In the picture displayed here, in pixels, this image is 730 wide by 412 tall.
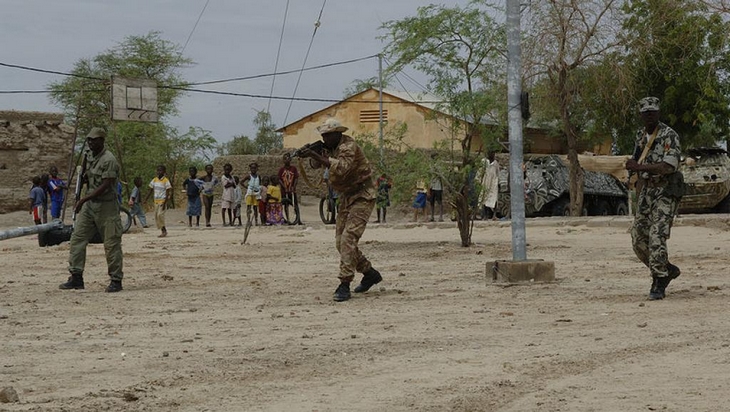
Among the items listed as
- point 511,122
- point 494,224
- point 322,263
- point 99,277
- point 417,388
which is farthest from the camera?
point 494,224

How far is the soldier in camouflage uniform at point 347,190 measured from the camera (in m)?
10.0

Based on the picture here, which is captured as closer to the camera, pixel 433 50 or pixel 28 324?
pixel 28 324

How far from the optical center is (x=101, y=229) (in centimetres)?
1128

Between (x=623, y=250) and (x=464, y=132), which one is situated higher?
(x=464, y=132)

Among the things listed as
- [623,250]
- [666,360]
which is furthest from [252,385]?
[623,250]

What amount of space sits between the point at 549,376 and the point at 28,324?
4460 mm

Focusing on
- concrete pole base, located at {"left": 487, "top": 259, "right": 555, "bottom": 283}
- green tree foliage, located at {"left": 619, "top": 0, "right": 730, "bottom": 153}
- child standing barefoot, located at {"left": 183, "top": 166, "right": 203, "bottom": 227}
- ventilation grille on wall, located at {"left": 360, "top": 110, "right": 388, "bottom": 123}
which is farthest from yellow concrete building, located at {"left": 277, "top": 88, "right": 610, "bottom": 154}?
concrete pole base, located at {"left": 487, "top": 259, "right": 555, "bottom": 283}

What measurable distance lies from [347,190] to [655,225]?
8.93 ft

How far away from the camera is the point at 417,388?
233 inches

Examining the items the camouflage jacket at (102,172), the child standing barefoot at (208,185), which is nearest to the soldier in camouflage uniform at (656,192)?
the camouflage jacket at (102,172)

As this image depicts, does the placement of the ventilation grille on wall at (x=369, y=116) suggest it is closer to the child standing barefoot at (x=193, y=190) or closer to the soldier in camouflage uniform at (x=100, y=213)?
the child standing barefoot at (x=193, y=190)

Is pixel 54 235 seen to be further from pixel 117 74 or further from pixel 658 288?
pixel 117 74

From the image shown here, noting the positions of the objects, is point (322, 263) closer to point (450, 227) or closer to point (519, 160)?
point (519, 160)

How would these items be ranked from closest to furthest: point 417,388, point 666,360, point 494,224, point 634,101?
point 417,388, point 666,360, point 494,224, point 634,101
